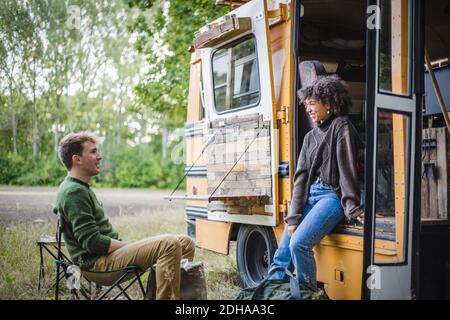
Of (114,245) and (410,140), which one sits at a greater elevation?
(410,140)

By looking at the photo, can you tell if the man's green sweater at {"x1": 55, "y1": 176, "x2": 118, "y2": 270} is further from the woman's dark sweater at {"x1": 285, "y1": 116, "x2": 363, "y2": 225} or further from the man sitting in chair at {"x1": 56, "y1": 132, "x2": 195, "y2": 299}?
the woman's dark sweater at {"x1": 285, "y1": 116, "x2": 363, "y2": 225}

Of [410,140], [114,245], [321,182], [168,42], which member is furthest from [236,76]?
[168,42]

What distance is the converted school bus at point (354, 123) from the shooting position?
11.3 feet

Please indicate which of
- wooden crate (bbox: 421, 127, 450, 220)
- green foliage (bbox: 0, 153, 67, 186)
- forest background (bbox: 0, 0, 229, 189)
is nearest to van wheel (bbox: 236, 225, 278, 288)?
wooden crate (bbox: 421, 127, 450, 220)

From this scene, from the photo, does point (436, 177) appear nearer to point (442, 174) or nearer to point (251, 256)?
point (442, 174)

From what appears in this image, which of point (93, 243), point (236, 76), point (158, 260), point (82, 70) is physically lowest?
point (158, 260)

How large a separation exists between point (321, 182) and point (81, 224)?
65.6 inches

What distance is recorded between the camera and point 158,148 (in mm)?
19094

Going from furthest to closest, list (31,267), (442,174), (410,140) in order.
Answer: (31,267), (442,174), (410,140)

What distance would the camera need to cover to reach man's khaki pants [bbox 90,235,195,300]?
3.50 meters

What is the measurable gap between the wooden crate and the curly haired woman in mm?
824

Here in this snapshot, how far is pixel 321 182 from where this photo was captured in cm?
388

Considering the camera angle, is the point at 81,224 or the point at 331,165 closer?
the point at 81,224

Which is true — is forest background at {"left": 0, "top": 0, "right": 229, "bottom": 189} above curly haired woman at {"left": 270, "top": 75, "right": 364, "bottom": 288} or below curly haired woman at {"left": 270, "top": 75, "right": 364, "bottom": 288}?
above
